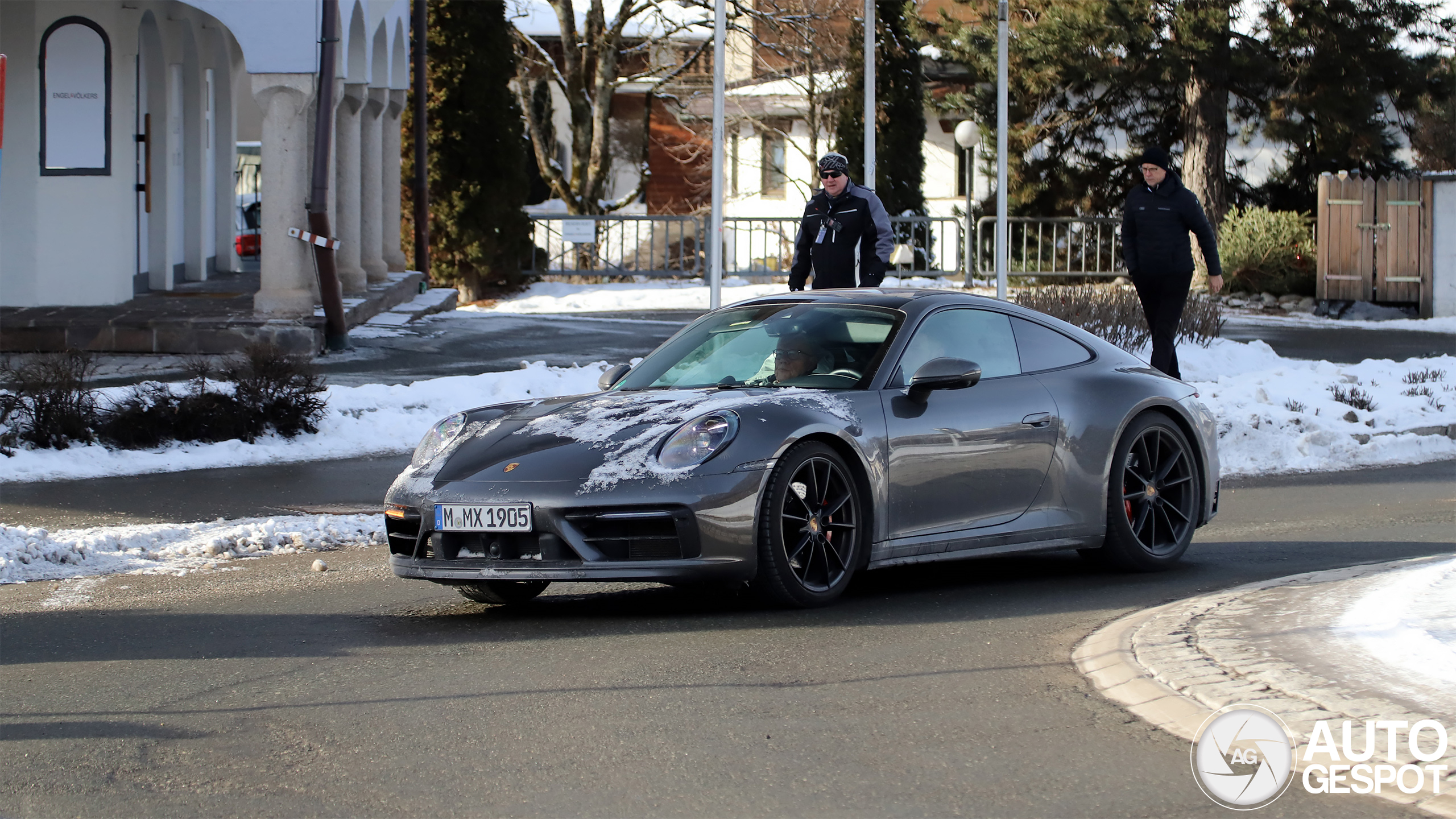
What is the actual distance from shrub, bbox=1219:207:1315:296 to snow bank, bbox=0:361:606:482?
63.3 ft

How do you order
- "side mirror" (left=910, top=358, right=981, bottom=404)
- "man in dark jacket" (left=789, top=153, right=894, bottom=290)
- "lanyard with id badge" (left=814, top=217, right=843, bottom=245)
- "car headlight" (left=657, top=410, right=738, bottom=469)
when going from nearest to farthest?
"car headlight" (left=657, top=410, right=738, bottom=469) → "side mirror" (left=910, top=358, right=981, bottom=404) → "man in dark jacket" (left=789, top=153, right=894, bottom=290) → "lanyard with id badge" (left=814, top=217, right=843, bottom=245)

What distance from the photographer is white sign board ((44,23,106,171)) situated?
19.0 m

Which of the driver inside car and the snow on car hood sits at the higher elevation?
the driver inside car

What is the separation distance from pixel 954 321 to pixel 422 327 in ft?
49.7

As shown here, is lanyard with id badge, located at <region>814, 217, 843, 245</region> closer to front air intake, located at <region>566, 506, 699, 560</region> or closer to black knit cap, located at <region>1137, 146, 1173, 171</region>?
black knit cap, located at <region>1137, 146, 1173, 171</region>

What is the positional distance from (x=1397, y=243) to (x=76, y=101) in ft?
68.8

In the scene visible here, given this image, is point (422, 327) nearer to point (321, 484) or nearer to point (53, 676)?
point (321, 484)

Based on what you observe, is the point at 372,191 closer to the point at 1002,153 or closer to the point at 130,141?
the point at 130,141

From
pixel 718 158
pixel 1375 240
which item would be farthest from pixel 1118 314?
pixel 1375 240

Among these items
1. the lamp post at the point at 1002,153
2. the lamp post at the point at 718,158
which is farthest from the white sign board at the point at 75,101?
the lamp post at the point at 1002,153

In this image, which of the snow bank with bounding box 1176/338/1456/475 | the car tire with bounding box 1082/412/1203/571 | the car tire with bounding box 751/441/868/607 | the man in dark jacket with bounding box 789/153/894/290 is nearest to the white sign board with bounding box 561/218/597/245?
the snow bank with bounding box 1176/338/1456/475

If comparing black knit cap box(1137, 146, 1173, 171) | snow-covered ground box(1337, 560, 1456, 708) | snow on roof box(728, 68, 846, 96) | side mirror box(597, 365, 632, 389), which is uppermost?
snow on roof box(728, 68, 846, 96)

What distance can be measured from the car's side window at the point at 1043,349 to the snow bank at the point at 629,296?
17543 mm

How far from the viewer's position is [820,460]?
21.8 feet
